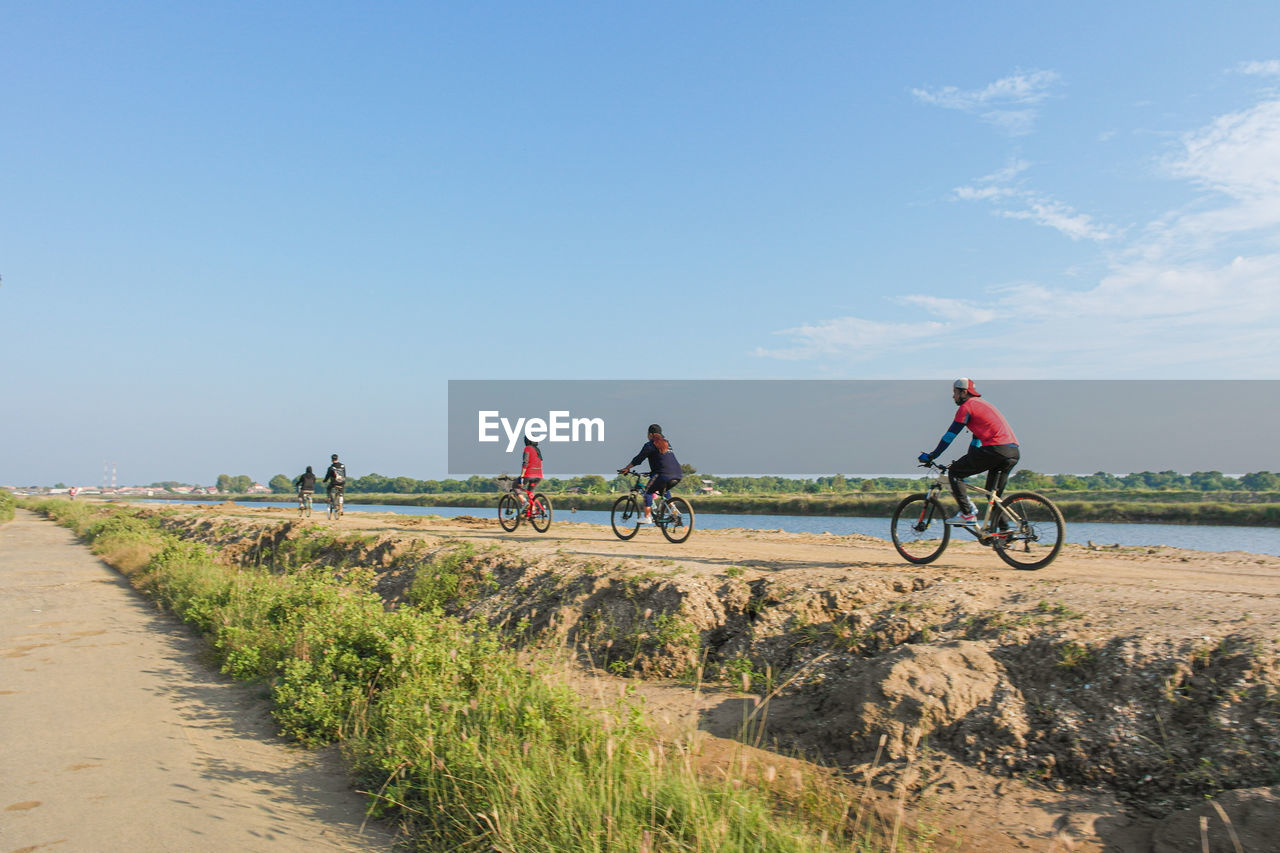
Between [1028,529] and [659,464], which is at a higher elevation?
[659,464]

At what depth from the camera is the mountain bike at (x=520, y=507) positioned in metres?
18.1

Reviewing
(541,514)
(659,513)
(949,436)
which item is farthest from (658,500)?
(949,436)

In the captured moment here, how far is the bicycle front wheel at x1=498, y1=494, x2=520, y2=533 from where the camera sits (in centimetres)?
1852

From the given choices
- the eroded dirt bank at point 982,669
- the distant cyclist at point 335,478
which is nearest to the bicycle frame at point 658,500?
the eroded dirt bank at point 982,669

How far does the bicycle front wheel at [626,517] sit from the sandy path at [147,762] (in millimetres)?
7634

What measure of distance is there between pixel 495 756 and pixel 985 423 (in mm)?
7244

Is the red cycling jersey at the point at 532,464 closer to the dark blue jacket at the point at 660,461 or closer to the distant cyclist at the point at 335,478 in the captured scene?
the dark blue jacket at the point at 660,461

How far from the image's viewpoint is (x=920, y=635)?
7.40 meters

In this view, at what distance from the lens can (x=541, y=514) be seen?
18109mm

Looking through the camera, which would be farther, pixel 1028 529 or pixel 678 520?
pixel 678 520

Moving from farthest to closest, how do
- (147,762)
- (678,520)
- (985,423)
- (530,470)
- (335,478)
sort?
(335,478) < (530,470) < (678,520) < (985,423) < (147,762)

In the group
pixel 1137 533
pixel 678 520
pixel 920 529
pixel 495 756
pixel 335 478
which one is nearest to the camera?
pixel 495 756

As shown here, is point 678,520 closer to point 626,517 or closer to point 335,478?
point 626,517

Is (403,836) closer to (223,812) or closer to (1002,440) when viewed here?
(223,812)
